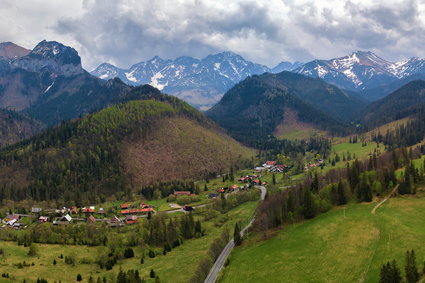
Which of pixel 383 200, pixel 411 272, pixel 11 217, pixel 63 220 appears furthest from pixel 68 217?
pixel 411 272

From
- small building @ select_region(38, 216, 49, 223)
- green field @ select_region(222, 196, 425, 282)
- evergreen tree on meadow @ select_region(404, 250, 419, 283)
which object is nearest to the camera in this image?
evergreen tree on meadow @ select_region(404, 250, 419, 283)

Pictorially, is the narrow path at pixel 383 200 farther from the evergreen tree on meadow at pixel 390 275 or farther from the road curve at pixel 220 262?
the road curve at pixel 220 262

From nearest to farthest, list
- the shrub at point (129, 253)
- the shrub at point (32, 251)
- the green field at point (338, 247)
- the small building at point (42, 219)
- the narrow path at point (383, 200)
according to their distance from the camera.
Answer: the green field at point (338, 247) → the narrow path at point (383, 200) → the shrub at point (32, 251) → the shrub at point (129, 253) → the small building at point (42, 219)

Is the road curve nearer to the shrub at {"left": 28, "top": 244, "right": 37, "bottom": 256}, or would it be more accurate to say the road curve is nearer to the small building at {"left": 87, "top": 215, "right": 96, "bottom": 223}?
the shrub at {"left": 28, "top": 244, "right": 37, "bottom": 256}

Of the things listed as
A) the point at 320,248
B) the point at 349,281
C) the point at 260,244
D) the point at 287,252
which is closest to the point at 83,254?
the point at 260,244

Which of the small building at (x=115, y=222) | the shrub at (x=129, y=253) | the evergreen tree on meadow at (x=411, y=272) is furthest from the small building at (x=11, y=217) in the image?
the evergreen tree on meadow at (x=411, y=272)

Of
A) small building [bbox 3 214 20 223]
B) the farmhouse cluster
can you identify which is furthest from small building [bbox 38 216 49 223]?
small building [bbox 3 214 20 223]

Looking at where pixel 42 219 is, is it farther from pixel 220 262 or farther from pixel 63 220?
pixel 220 262
